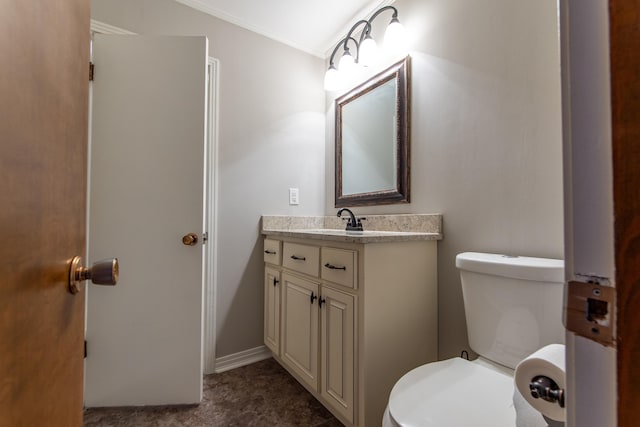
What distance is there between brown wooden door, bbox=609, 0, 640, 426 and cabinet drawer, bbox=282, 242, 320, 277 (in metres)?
1.20

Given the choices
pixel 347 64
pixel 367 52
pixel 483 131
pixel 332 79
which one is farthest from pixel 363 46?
pixel 483 131

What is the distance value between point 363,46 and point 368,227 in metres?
1.11

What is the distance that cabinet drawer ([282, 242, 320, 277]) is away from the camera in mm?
1438

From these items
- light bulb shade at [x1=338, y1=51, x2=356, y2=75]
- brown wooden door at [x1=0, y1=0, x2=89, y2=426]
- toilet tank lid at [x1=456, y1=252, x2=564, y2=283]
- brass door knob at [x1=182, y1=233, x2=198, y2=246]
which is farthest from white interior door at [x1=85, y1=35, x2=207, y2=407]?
toilet tank lid at [x1=456, y1=252, x2=564, y2=283]

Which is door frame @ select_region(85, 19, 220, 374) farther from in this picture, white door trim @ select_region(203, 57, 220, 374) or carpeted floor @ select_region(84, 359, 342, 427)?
carpeted floor @ select_region(84, 359, 342, 427)

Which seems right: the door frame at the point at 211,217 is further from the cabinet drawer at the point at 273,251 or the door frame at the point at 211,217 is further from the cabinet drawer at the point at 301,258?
the cabinet drawer at the point at 301,258

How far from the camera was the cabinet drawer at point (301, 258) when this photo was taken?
1438 millimetres

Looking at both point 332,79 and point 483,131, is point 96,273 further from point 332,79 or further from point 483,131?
point 332,79

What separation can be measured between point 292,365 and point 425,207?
3.68 ft

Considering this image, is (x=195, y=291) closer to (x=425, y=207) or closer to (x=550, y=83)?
(x=425, y=207)

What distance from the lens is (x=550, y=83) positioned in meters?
1.04

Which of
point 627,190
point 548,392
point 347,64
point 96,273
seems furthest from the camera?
point 347,64

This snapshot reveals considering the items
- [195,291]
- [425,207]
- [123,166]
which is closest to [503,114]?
[425,207]

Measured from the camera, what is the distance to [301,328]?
1.51 metres
